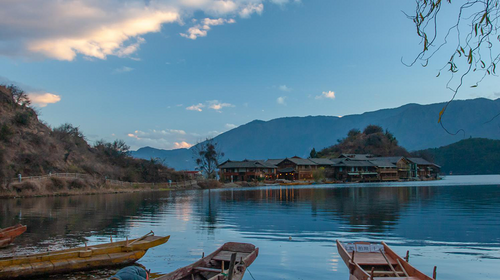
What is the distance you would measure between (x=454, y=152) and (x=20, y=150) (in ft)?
598

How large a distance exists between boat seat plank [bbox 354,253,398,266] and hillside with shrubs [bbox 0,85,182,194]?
160 feet

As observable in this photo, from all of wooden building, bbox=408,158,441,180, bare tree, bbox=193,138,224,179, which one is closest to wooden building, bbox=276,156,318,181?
bare tree, bbox=193,138,224,179

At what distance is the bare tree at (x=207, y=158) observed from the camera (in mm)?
101500

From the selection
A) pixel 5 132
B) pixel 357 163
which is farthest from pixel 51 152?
pixel 357 163

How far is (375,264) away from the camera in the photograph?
11.0 meters

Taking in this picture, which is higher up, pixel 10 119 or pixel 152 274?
pixel 10 119

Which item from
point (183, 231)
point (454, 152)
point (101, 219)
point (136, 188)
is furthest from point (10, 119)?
point (454, 152)

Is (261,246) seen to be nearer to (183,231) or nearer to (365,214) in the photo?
(183,231)

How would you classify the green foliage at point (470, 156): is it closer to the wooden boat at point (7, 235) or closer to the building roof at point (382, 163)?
the building roof at point (382, 163)

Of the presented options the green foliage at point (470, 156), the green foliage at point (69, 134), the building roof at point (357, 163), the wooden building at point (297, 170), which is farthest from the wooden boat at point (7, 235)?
the green foliage at point (470, 156)

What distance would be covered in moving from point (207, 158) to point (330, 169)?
4137 centimetres

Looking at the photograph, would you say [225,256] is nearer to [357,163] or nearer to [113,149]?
[113,149]

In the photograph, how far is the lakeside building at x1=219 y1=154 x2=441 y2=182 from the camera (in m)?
105

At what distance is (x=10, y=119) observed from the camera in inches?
2277
